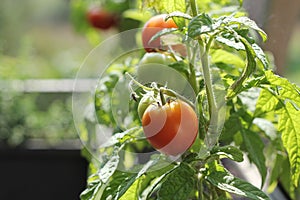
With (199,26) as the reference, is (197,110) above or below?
below

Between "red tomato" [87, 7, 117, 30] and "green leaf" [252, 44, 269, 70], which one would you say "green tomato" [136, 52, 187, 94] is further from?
"red tomato" [87, 7, 117, 30]

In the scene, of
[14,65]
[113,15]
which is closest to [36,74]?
[14,65]

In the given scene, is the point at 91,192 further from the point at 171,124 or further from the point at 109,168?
the point at 171,124

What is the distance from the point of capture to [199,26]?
0.65 m

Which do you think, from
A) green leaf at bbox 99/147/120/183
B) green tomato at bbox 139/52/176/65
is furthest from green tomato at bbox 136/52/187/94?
green leaf at bbox 99/147/120/183

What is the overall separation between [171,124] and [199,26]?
129 mm

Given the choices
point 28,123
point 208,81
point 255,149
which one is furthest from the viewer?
point 28,123

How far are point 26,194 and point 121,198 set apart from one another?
1918 millimetres

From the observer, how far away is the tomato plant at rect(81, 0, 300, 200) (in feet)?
2.37

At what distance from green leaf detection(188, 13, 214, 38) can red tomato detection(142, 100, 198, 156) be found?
0.11 m

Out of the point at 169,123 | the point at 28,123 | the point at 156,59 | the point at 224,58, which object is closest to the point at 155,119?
the point at 169,123

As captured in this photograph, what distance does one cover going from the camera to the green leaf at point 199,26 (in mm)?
639

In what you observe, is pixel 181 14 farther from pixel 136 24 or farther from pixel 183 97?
pixel 136 24

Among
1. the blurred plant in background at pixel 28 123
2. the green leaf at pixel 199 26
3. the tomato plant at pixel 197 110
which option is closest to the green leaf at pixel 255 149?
the tomato plant at pixel 197 110
